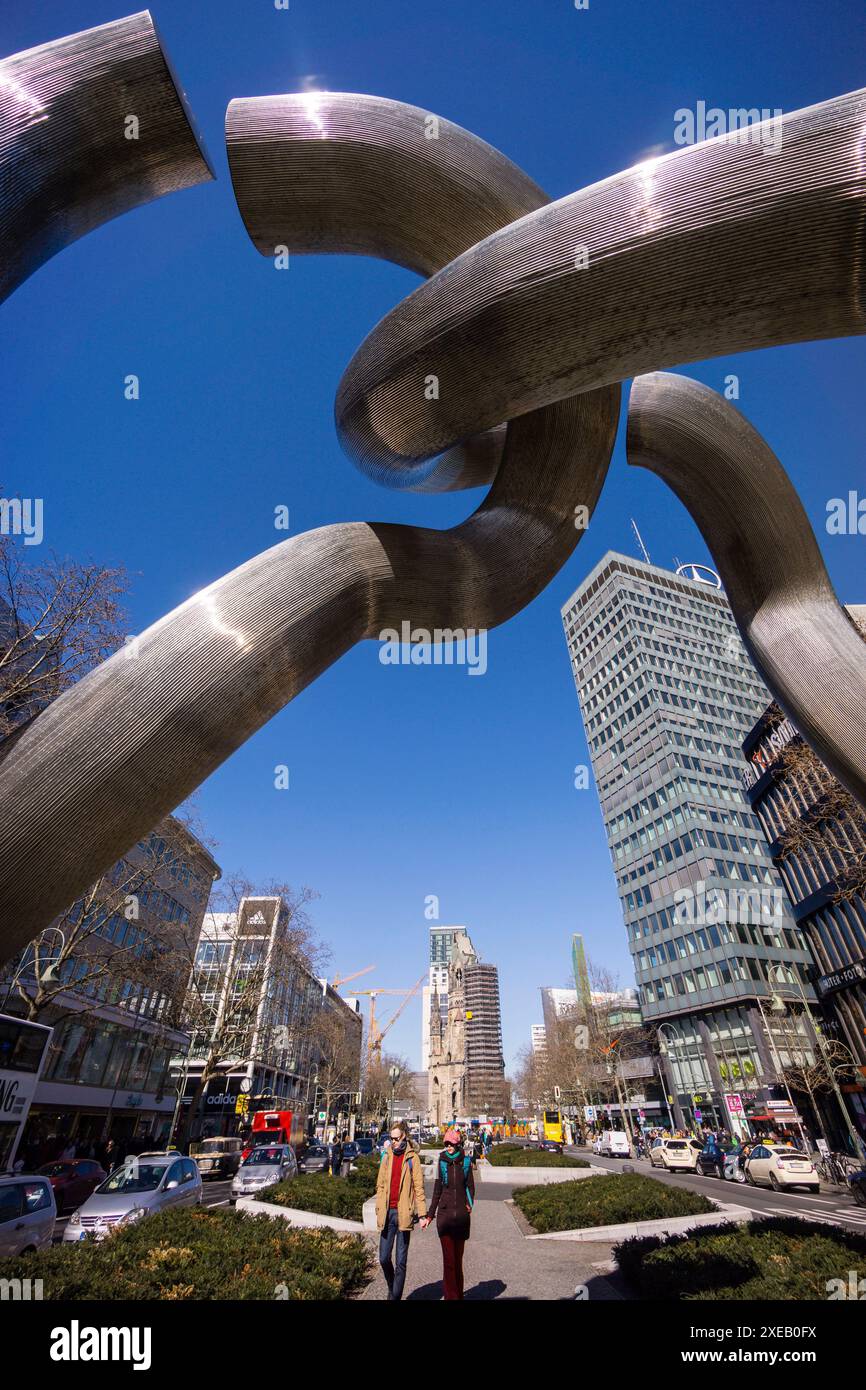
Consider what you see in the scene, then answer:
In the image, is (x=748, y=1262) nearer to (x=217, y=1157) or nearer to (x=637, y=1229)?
(x=637, y=1229)

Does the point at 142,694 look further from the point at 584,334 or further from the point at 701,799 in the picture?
the point at 701,799

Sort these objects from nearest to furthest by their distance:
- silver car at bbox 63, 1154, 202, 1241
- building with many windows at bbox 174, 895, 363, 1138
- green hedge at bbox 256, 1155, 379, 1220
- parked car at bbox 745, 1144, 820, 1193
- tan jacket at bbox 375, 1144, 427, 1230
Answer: tan jacket at bbox 375, 1144, 427, 1230
silver car at bbox 63, 1154, 202, 1241
green hedge at bbox 256, 1155, 379, 1220
parked car at bbox 745, 1144, 820, 1193
building with many windows at bbox 174, 895, 363, 1138

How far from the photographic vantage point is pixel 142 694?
2148 mm

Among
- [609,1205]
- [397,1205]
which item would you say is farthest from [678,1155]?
[397,1205]

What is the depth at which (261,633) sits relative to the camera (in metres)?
2.33

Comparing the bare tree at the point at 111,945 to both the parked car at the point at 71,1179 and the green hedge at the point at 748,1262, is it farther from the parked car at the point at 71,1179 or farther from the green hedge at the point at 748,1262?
the green hedge at the point at 748,1262

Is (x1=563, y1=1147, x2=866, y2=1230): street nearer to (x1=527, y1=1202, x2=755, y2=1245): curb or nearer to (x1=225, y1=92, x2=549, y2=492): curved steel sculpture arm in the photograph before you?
(x1=527, y1=1202, x2=755, y2=1245): curb

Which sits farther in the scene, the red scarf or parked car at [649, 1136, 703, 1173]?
parked car at [649, 1136, 703, 1173]

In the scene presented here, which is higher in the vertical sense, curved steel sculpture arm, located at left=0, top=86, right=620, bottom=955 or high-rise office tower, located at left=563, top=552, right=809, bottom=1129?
high-rise office tower, located at left=563, top=552, right=809, bottom=1129

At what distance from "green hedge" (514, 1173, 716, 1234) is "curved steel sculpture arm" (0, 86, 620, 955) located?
1393 centimetres

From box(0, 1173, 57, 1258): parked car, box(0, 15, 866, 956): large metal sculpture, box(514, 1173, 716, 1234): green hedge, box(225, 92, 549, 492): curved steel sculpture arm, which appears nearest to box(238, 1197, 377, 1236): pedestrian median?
box(514, 1173, 716, 1234): green hedge

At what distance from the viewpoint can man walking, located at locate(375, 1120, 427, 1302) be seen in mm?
6727

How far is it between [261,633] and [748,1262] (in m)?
7.25
